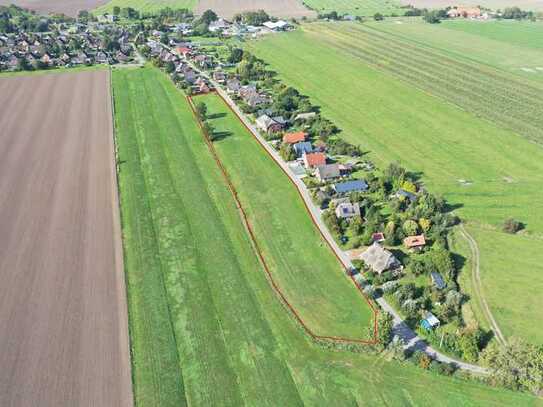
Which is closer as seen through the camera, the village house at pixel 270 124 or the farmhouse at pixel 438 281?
the farmhouse at pixel 438 281

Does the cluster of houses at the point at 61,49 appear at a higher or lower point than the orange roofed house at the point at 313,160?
higher

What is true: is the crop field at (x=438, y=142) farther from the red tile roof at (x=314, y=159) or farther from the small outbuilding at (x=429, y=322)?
the red tile roof at (x=314, y=159)

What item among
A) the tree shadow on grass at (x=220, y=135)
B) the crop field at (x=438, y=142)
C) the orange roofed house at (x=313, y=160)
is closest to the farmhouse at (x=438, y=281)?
the crop field at (x=438, y=142)

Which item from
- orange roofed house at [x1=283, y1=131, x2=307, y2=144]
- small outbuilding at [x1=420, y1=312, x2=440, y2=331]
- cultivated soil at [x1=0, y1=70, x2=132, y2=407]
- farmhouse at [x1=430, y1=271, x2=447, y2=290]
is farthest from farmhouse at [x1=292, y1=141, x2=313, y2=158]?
small outbuilding at [x1=420, y1=312, x2=440, y2=331]

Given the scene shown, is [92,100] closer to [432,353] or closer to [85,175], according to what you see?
[85,175]

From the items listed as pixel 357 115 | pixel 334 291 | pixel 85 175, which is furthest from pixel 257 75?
pixel 334 291

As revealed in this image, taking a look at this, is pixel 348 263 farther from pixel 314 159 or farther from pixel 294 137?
pixel 294 137

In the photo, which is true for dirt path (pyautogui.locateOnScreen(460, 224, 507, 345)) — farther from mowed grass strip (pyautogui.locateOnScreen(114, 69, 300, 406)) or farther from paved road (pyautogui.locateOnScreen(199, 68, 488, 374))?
mowed grass strip (pyautogui.locateOnScreen(114, 69, 300, 406))

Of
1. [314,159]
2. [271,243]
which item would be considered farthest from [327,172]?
[271,243]
